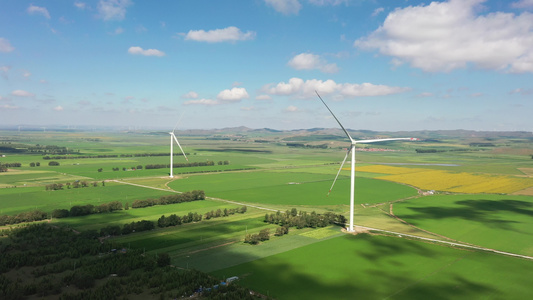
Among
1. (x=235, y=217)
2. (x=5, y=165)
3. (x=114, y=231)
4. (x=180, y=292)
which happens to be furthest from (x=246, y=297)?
(x=5, y=165)

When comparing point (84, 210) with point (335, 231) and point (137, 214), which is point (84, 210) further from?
point (335, 231)

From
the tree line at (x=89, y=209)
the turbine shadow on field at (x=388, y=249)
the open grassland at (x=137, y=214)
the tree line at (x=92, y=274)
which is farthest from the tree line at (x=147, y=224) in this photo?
the turbine shadow on field at (x=388, y=249)

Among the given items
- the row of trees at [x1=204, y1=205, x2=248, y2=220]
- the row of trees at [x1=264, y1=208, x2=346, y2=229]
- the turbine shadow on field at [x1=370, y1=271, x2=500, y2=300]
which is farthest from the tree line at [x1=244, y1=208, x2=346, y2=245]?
the turbine shadow on field at [x1=370, y1=271, x2=500, y2=300]

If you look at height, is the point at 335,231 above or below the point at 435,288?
below

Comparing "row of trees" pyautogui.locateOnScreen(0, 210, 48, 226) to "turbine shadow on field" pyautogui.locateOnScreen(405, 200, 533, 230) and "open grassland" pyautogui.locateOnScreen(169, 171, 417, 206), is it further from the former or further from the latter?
"turbine shadow on field" pyautogui.locateOnScreen(405, 200, 533, 230)

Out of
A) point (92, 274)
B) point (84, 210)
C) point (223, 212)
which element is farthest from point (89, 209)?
point (92, 274)

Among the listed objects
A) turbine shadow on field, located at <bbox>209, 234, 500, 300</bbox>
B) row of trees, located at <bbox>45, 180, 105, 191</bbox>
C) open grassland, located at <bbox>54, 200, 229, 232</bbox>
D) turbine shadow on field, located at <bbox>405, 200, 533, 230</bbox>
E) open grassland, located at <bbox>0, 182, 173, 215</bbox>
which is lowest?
open grassland, located at <bbox>54, 200, 229, 232</bbox>

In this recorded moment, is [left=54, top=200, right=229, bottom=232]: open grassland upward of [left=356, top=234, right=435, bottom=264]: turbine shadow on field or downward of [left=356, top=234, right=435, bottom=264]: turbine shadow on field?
downward
